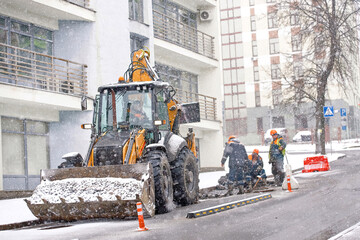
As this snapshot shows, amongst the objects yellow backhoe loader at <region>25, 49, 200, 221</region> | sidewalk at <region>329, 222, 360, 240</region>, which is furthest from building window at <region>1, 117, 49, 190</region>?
sidewalk at <region>329, 222, 360, 240</region>

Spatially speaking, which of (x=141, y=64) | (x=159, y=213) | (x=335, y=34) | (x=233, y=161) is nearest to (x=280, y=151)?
(x=233, y=161)

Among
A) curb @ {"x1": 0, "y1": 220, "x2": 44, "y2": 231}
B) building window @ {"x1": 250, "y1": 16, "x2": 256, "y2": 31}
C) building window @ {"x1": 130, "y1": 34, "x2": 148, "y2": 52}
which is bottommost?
curb @ {"x1": 0, "y1": 220, "x2": 44, "y2": 231}

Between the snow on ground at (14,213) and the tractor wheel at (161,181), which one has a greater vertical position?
the tractor wheel at (161,181)

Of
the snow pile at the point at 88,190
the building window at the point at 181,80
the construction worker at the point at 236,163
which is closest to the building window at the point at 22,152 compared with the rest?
the construction worker at the point at 236,163

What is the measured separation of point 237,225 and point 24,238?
357cm

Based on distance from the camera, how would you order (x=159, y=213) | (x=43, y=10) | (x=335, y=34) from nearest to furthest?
1. (x=159, y=213)
2. (x=43, y=10)
3. (x=335, y=34)

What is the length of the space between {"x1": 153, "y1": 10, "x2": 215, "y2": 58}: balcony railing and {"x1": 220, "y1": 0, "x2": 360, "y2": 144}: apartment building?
118 ft

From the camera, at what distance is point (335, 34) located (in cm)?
3284

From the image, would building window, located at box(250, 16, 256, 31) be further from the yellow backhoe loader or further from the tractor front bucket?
the tractor front bucket

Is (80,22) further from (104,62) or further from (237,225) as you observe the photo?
(237,225)

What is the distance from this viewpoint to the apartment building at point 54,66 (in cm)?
1925

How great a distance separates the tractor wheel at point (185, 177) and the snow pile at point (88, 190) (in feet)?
7.16

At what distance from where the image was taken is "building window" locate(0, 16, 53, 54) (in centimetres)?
1944

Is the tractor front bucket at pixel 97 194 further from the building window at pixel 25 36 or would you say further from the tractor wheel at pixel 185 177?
the building window at pixel 25 36
